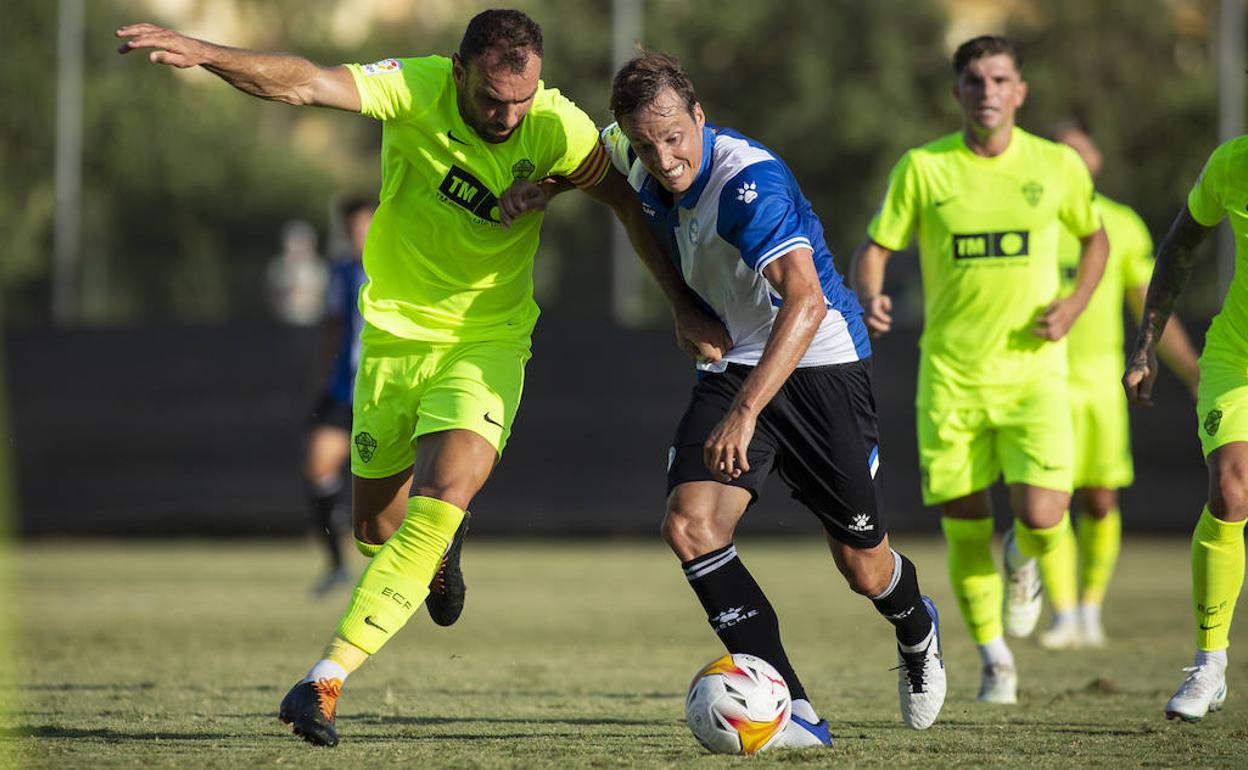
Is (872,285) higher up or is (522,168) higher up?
(522,168)

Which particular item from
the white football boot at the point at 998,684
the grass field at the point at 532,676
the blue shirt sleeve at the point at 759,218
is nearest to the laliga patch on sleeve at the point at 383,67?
the blue shirt sleeve at the point at 759,218

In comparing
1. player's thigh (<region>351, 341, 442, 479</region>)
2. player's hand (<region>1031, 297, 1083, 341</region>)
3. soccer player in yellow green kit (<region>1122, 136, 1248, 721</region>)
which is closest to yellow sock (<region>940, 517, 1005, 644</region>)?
player's hand (<region>1031, 297, 1083, 341</region>)

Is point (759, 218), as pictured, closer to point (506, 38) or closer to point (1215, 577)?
point (506, 38)

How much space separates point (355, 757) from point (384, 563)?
667 millimetres

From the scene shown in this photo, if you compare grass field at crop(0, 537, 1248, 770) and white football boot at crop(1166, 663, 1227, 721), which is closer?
grass field at crop(0, 537, 1248, 770)

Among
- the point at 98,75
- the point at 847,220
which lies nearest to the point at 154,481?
the point at 847,220

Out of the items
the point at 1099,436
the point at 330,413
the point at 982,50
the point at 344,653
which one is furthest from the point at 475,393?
the point at 330,413

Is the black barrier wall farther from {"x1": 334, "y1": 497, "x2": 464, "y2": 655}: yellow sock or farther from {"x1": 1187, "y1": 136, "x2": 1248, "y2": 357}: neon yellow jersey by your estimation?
{"x1": 334, "y1": 497, "x2": 464, "y2": 655}: yellow sock

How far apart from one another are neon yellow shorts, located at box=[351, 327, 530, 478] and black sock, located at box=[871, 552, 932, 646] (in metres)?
1.50

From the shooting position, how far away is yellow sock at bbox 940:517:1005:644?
7672mm

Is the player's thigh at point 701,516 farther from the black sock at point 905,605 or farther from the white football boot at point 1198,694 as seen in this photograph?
the white football boot at point 1198,694

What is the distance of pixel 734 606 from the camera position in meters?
5.86

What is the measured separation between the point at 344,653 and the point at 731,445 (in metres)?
1.44

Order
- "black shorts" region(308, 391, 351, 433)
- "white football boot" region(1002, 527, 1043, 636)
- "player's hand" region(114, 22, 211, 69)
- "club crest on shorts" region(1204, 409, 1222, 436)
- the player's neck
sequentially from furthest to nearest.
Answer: "black shorts" region(308, 391, 351, 433), "white football boot" region(1002, 527, 1043, 636), the player's neck, "club crest on shorts" region(1204, 409, 1222, 436), "player's hand" region(114, 22, 211, 69)
